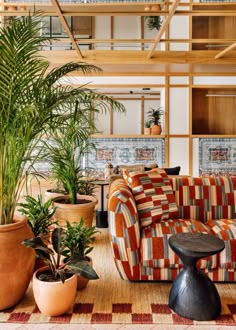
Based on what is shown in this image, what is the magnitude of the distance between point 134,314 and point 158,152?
469cm

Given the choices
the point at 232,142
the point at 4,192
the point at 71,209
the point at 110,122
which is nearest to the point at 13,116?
the point at 4,192

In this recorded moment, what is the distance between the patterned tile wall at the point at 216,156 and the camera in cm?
673

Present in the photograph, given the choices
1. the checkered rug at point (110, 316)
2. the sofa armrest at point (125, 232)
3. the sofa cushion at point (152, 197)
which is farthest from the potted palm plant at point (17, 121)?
the sofa cushion at point (152, 197)

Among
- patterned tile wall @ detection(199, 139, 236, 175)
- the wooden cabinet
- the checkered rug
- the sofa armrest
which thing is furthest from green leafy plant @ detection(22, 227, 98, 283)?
the wooden cabinet

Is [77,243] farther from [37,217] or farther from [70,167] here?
[70,167]

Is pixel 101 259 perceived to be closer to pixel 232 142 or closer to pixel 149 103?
pixel 232 142

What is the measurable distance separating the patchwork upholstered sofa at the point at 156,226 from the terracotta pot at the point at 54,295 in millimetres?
582

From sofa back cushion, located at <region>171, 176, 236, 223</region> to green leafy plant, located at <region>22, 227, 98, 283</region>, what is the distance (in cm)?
139

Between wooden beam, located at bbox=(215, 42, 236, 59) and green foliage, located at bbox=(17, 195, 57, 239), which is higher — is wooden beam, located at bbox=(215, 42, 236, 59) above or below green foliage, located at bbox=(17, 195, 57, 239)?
above

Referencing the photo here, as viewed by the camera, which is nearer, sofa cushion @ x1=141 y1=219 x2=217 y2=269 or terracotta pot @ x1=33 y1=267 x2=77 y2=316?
terracotta pot @ x1=33 y1=267 x2=77 y2=316

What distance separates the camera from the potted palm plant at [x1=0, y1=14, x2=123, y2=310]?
206cm

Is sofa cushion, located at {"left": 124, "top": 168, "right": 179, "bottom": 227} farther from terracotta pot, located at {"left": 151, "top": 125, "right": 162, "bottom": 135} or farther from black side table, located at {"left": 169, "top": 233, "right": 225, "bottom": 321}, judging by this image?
terracotta pot, located at {"left": 151, "top": 125, "right": 162, "bottom": 135}

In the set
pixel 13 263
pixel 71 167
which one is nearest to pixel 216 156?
pixel 71 167

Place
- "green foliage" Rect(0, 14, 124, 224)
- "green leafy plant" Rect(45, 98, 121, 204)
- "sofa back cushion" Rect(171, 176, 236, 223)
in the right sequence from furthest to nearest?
"green leafy plant" Rect(45, 98, 121, 204) < "sofa back cushion" Rect(171, 176, 236, 223) < "green foliage" Rect(0, 14, 124, 224)
